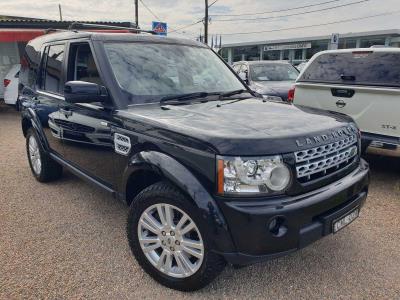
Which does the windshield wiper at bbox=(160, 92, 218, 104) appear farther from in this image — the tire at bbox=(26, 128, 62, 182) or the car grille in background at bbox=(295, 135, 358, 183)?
the tire at bbox=(26, 128, 62, 182)

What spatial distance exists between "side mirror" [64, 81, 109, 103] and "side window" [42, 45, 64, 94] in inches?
42.2

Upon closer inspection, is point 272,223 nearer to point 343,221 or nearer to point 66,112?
point 343,221

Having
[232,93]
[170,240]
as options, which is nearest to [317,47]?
[232,93]

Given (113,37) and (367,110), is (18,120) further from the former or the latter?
(367,110)

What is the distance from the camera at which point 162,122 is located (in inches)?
102

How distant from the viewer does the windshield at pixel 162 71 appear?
309 centimetres

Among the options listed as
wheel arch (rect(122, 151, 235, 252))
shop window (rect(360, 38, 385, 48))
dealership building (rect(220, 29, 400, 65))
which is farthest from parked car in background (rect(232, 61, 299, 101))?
shop window (rect(360, 38, 385, 48))

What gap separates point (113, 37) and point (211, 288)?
2.36m

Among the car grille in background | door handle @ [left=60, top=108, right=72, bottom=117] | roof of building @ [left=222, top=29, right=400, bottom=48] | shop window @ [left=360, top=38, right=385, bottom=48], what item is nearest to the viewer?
the car grille in background

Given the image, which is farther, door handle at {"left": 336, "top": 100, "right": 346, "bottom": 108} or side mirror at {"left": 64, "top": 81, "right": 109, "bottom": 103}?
door handle at {"left": 336, "top": 100, "right": 346, "bottom": 108}

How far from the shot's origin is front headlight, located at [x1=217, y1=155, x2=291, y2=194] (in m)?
2.16

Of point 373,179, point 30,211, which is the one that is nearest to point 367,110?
point 373,179

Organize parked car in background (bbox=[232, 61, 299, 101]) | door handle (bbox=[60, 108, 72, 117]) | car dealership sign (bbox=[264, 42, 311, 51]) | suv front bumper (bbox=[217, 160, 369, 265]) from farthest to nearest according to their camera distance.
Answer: car dealership sign (bbox=[264, 42, 311, 51]) < parked car in background (bbox=[232, 61, 299, 101]) < door handle (bbox=[60, 108, 72, 117]) < suv front bumper (bbox=[217, 160, 369, 265])

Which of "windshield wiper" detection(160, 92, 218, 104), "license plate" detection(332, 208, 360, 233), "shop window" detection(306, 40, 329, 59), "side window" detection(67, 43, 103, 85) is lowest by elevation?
"license plate" detection(332, 208, 360, 233)
